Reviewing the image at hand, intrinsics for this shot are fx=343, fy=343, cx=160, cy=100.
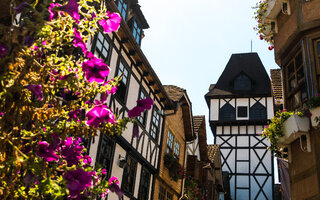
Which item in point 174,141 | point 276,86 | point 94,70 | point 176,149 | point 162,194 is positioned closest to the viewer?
point 94,70

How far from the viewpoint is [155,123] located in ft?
45.5

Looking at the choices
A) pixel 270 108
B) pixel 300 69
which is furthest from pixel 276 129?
pixel 270 108

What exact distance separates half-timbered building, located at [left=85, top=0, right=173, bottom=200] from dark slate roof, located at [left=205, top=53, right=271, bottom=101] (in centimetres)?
1932

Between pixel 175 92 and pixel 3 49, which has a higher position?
pixel 175 92

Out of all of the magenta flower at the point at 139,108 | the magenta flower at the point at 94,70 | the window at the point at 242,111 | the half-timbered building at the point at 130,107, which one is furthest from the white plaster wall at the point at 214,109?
the magenta flower at the point at 94,70

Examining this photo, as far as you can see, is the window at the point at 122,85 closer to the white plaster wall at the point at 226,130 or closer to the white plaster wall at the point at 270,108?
the white plaster wall at the point at 226,130

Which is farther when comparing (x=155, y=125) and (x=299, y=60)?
(x=155, y=125)

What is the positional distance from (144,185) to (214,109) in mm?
21165

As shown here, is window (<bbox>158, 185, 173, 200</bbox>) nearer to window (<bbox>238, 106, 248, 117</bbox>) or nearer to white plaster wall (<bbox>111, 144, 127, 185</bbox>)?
white plaster wall (<bbox>111, 144, 127, 185</bbox>)

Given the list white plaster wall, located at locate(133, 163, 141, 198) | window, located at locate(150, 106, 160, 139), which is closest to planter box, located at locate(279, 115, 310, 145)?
white plaster wall, located at locate(133, 163, 141, 198)

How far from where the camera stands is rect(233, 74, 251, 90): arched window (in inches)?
1314

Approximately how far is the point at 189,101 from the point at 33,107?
14207 mm

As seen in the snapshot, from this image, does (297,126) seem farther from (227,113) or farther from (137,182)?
(227,113)

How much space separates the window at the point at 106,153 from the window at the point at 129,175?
1.08 meters
